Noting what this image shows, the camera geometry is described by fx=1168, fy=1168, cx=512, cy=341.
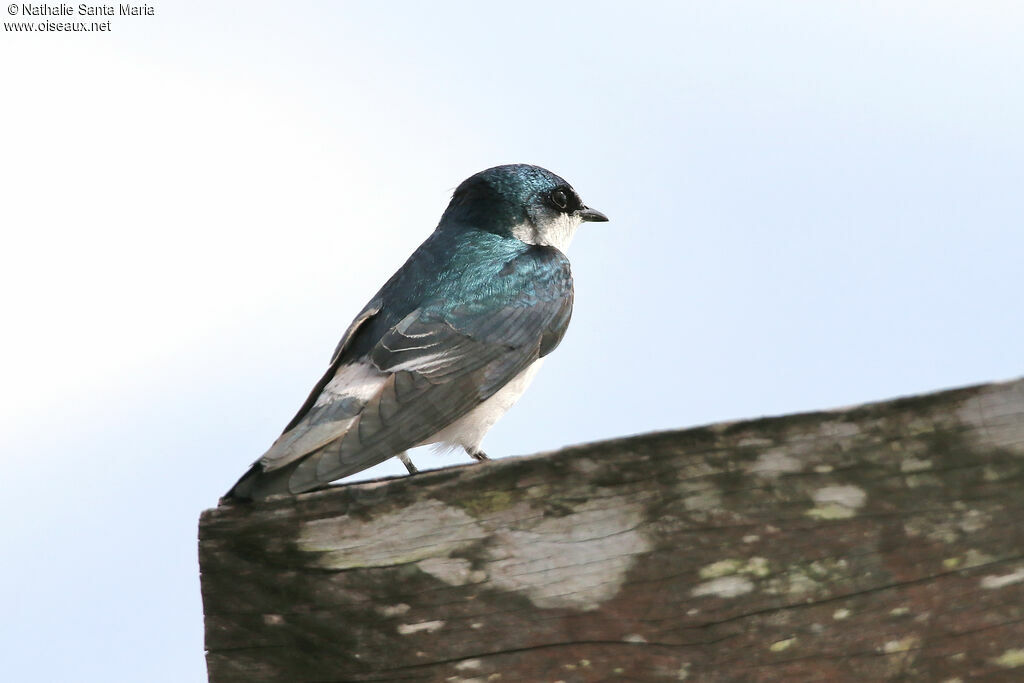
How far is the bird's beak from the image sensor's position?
5797 millimetres

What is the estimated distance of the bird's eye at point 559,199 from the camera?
5555 mm

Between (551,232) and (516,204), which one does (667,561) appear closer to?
(516,204)

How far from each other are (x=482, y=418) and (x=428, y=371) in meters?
0.53

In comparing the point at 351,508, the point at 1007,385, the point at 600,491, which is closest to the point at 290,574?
the point at 351,508

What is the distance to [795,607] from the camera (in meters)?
2.14

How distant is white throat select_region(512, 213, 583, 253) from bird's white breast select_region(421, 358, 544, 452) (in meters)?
1.10

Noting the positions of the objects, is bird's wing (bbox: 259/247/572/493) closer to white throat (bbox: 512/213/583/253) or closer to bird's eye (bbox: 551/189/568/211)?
white throat (bbox: 512/213/583/253)

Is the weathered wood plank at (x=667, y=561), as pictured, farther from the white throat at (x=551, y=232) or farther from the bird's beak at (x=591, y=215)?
the bird's beak at (x=591, y=215)

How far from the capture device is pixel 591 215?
584cm

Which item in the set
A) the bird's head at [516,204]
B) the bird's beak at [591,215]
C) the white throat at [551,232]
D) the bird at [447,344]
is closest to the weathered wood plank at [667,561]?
the bird at [447,344]

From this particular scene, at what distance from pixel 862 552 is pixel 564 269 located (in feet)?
9.21

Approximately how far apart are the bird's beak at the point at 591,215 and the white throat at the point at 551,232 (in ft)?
0.10

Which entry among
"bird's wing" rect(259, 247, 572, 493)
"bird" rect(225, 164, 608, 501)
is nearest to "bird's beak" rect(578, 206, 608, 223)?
"bird" rect(225, 164, 608, 501)

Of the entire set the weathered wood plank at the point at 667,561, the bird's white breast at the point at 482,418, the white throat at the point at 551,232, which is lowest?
the weathered wood plank at the point at 667,561
